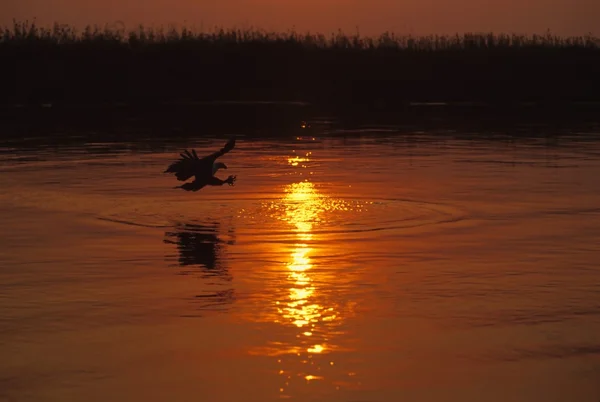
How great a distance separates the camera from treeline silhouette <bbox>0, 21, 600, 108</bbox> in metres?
49.7

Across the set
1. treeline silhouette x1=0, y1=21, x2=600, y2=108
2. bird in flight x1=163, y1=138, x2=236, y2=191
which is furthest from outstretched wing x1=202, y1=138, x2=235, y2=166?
treeline silhouette x1=0, y1=21, x2=600, y2=108

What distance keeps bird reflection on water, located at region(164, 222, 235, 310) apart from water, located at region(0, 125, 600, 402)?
0.12 ft

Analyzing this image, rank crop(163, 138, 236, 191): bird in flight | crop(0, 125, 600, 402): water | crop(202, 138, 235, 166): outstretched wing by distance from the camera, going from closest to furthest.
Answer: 1. crop(0, 125, 600, 402): water
2. crop(202, 138, 235, 166): outstretched wing
3. crop(163, 138, 236, 191): bird in flight

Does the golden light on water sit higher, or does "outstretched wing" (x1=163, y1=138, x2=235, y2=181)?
"outstretched wing" (x1=163, y1=138, x2=235, y2=181)

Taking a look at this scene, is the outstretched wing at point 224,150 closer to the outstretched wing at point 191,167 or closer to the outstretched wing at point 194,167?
the outstretched wing at point 194,167

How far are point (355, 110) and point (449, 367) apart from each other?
37689 millimetres

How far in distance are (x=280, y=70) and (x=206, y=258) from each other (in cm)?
4000

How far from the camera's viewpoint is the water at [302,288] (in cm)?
877

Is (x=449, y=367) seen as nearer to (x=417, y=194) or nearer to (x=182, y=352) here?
(x=182, y=352)

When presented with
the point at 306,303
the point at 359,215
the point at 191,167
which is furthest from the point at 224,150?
the point at 306,303

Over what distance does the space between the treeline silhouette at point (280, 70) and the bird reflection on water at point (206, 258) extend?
1314 inches

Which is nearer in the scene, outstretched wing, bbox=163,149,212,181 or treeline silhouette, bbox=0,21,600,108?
outstretched wing, bbox=163,149,212,181

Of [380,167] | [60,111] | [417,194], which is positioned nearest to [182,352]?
[417,194]

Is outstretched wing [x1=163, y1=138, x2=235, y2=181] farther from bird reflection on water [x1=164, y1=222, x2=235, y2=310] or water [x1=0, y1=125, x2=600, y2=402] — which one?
bird reflection on water [x1=164, y1=222, x2=235, y2=310]
